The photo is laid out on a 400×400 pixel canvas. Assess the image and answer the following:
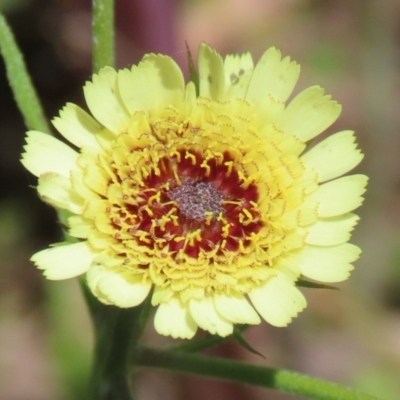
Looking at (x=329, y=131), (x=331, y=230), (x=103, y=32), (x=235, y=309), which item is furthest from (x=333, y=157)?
(x=329, y=131)

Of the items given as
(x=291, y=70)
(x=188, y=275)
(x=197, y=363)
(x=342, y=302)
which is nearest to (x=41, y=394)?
(x=342, y=302)

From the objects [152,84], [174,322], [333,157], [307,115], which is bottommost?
[174,322]

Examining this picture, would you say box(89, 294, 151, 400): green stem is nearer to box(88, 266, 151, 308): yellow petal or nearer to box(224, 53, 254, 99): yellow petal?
box(88, 266, 151, 308): yellow petal

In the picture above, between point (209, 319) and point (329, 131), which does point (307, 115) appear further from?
point (329, 131)

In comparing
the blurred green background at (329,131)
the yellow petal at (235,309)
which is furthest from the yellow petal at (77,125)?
the blurred green background at (329,131)

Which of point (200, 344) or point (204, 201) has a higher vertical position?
point (204, 201)

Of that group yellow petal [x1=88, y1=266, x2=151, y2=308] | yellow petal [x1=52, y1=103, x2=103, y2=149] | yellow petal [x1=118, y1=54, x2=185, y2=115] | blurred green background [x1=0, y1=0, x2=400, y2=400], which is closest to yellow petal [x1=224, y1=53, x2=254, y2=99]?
yellow petal [x1=118, y1=54, x2=185, y2=115]
